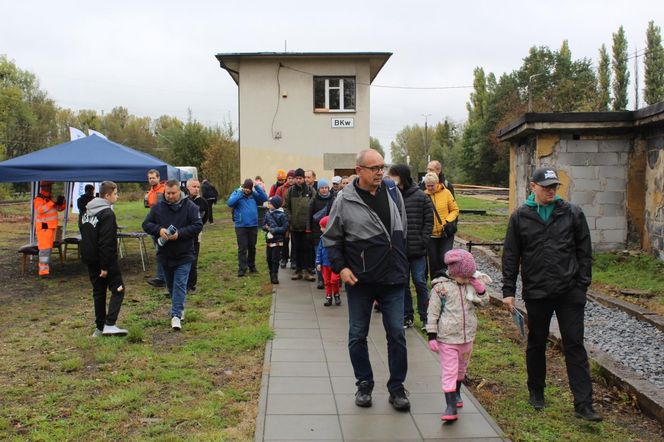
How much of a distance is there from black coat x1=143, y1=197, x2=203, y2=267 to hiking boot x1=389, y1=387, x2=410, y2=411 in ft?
11.5

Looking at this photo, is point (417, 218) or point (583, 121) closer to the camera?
point (417, 218)

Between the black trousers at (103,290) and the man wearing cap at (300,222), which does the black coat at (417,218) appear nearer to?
the black trousers at (103,290)

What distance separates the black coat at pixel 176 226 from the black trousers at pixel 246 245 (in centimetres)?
326

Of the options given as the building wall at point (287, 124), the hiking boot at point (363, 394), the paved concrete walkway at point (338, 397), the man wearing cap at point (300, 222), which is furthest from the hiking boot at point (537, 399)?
the building wall at point (287, 124)

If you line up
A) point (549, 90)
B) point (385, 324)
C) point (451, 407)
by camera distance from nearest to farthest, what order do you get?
point (451, 407) < point (385, 324) < point (549, 90)

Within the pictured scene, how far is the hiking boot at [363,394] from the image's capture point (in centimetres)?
484

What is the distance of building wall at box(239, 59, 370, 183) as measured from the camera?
23.5 meters

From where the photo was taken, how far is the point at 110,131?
80125 millimetres

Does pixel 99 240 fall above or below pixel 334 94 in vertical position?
below

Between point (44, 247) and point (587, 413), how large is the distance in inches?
392

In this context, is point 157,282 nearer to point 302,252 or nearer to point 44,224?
point 302,252

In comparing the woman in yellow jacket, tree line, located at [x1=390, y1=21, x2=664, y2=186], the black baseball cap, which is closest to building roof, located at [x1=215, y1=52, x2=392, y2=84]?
the woman in yellow jacket

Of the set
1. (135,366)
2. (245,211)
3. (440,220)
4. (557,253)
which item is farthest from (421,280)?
(245,211)

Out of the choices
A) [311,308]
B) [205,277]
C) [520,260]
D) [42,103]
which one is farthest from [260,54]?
[42,103]
